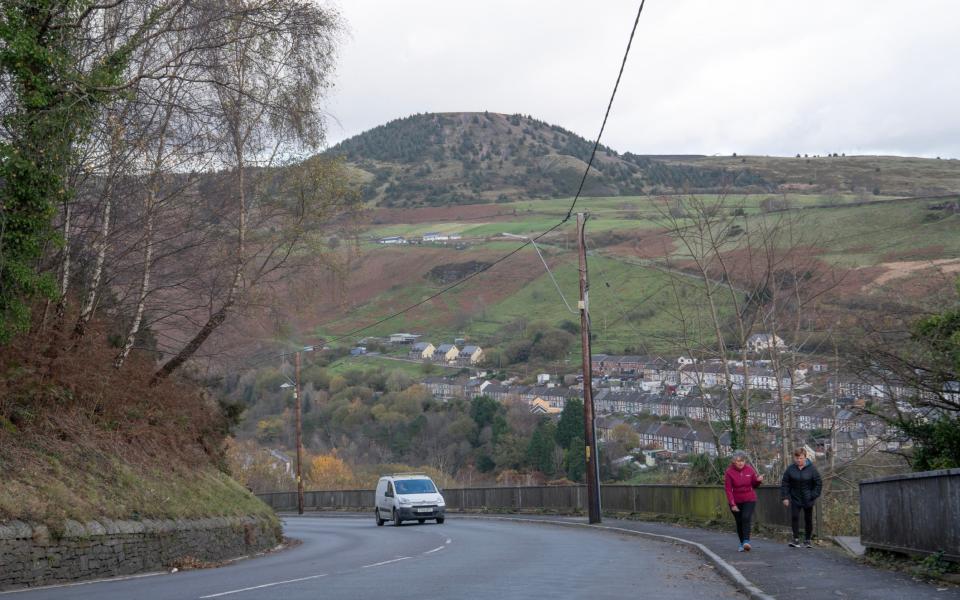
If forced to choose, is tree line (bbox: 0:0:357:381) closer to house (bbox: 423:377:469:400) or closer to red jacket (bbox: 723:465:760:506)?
red jacket (bbox: 723:465:760:506)

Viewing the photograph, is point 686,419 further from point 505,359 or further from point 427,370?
point 427,370

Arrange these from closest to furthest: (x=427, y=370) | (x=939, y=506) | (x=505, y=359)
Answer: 1. (x=939, y=506)
2. (x=505, y=359)
3. (x=427, y=370)

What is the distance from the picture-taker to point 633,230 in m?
86.1

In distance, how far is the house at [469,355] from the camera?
76.2 metres

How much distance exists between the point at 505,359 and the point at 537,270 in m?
18.9

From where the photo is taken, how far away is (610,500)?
3297 centimetres

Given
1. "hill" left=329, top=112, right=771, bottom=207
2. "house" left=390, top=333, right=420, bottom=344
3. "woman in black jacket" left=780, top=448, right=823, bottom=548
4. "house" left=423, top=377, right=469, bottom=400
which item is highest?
"hill" left=329, top=112, right=771, bottom=207

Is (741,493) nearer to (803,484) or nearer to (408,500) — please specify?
(803,484)

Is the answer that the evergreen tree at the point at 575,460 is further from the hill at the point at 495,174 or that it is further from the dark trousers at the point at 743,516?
the hill at the point at 495,174

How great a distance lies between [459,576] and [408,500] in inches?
830

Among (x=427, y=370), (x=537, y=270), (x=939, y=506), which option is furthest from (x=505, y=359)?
(x=939, y=506)

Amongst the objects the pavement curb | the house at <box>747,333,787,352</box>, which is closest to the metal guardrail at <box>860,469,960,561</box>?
the pavement curb

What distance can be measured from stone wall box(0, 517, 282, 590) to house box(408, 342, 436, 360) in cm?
5608

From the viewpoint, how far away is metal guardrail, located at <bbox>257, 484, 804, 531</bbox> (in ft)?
68.2
